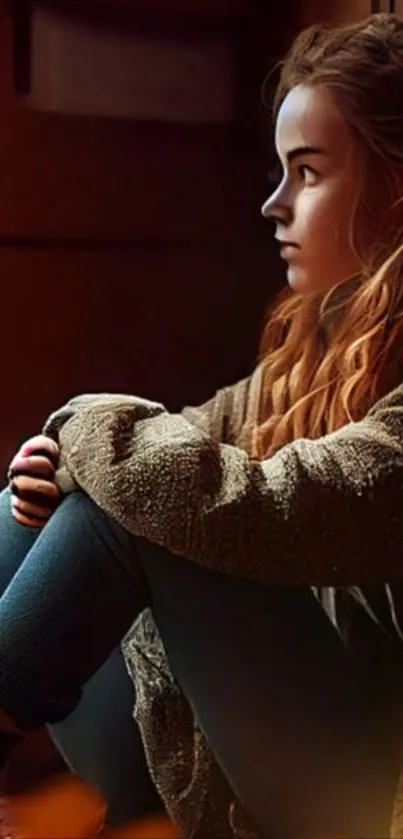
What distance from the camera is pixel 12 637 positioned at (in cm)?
72

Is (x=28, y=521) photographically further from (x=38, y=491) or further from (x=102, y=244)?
(x=102, y=244)

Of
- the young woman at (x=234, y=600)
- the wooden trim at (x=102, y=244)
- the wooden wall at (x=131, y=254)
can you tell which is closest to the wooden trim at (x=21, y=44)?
the wooden wall at (x=131, y=254)

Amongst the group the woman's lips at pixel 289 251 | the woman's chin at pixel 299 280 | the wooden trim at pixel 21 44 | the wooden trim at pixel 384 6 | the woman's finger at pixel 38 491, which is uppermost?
the wooden trim at pixel 384 6

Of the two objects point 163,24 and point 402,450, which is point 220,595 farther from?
point 163,24

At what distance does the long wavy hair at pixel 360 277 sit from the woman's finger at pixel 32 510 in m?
0.19

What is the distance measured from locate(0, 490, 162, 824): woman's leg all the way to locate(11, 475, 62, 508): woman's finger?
0.17 feet

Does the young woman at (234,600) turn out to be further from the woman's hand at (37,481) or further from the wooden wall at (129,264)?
the wooden wall at (129,264)

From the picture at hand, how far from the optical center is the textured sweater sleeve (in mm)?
696

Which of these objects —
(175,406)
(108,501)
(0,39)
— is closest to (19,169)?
(0,39)

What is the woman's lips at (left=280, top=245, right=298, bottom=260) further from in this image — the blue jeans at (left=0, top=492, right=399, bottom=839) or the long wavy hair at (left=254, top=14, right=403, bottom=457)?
the blue jeans at (left=0, top=492, right=399, bottom=839)

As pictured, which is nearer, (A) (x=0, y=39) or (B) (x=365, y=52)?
(B) (x=365, y=52)

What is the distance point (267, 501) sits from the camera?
2.30 feet

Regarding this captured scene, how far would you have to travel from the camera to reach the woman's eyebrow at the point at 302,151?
0.88 metres

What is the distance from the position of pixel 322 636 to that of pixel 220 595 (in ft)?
0.22
